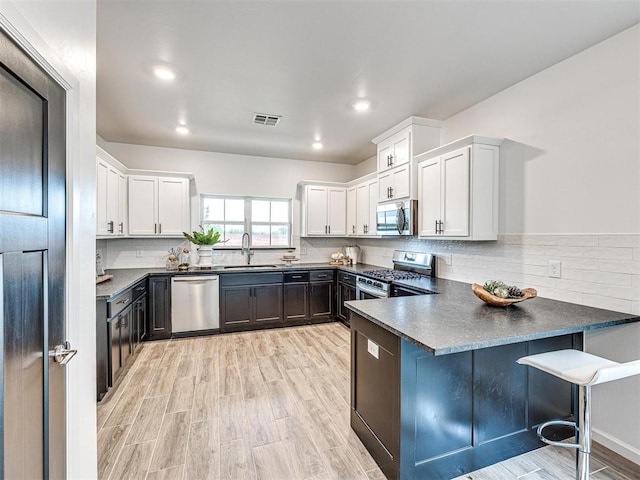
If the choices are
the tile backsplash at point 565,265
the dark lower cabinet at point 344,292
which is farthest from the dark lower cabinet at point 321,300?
the tile backsplash at point 565,265

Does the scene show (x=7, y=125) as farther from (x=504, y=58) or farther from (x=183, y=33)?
(x=504, y=58)

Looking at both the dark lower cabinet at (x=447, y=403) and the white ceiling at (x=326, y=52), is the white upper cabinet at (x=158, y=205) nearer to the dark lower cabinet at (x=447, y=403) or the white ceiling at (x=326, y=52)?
the white ceiling at (x=326, y=52)

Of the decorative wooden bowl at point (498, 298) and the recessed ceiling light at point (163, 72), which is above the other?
the recessed ceiling light at point (163, 72)

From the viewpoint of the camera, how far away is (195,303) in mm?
4180

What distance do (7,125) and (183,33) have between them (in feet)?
5.22

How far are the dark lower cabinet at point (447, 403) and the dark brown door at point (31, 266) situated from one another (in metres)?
1.54

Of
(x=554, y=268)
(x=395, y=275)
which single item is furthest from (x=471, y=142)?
(x=395, y=275)

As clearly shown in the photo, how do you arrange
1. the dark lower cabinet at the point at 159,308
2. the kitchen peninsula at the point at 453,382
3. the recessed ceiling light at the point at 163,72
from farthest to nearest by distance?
the dark lower cabinet at the point at 159,308, the recessed ceiling light at the point at 163,72, the kitchen peninsula at the point at 453,382

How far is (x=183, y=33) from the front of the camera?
2.09 m

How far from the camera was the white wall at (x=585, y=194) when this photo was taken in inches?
78.9

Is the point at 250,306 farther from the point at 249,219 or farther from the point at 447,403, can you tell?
the point at 447,403

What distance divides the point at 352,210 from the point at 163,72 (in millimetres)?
3399

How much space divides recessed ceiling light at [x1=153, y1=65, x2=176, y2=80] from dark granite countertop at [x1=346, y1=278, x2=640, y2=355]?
2.43 metres

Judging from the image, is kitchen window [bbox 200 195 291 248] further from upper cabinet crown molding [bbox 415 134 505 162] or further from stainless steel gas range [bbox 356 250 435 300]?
upper cabinet crown molding [bbox 415 134 505 162]
